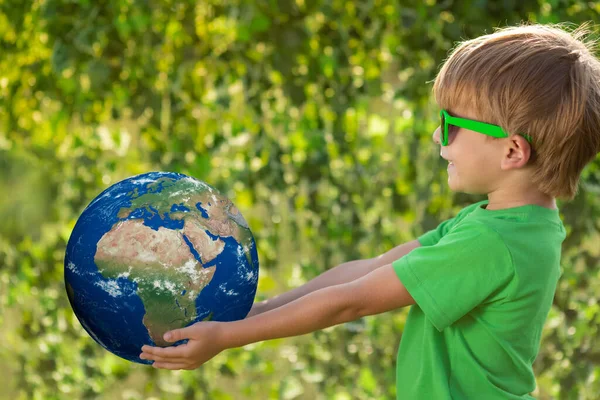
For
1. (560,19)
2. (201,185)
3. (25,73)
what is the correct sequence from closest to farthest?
(201,185) → (560,19) → (25,73)

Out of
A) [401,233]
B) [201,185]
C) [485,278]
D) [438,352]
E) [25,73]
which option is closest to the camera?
[485,278]

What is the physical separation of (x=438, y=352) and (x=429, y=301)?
0.73 ft

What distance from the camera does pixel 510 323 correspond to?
231 cm

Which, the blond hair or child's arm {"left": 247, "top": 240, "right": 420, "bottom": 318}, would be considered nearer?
the blond hair

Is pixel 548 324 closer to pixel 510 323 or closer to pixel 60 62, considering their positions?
pixel 510 323

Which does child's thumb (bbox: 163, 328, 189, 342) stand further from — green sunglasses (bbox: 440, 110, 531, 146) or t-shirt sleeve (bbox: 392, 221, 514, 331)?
green sunglasses (bbox: 440, 110, 531, 146)

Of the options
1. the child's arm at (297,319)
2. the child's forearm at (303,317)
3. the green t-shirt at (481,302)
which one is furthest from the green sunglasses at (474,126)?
the child's forearm at (303,317)

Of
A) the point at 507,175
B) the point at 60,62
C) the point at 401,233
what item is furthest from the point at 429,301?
the point at 60,62

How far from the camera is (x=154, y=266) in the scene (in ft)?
8.05

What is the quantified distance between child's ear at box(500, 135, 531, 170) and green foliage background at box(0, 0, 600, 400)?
1.87 m

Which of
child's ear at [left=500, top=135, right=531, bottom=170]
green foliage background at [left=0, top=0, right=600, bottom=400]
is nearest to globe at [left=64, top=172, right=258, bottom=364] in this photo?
child's ear at [left=500, top=135, right=531, bottom=170]

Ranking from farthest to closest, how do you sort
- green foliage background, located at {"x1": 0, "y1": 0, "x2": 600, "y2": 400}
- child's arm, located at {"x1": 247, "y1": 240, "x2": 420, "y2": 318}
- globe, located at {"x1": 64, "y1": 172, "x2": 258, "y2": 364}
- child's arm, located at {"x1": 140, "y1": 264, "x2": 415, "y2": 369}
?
green foliage background, located at {"x1": 0, "y1": 0, "x2": 600, "y2": 400}, child's arm, located at {"x1": 247, "y1": 240, "x2": 420, "y2": 318}, globe, located at {"x1": 64, "y1": 172, "x2": 258, "y2": 364}, child's arm, located at {"x1": 140, "y1": 264, "x2": 415, "y2": 369}

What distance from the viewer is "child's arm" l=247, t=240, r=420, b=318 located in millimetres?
2840

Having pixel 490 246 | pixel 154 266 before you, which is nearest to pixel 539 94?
pixel 490 246
